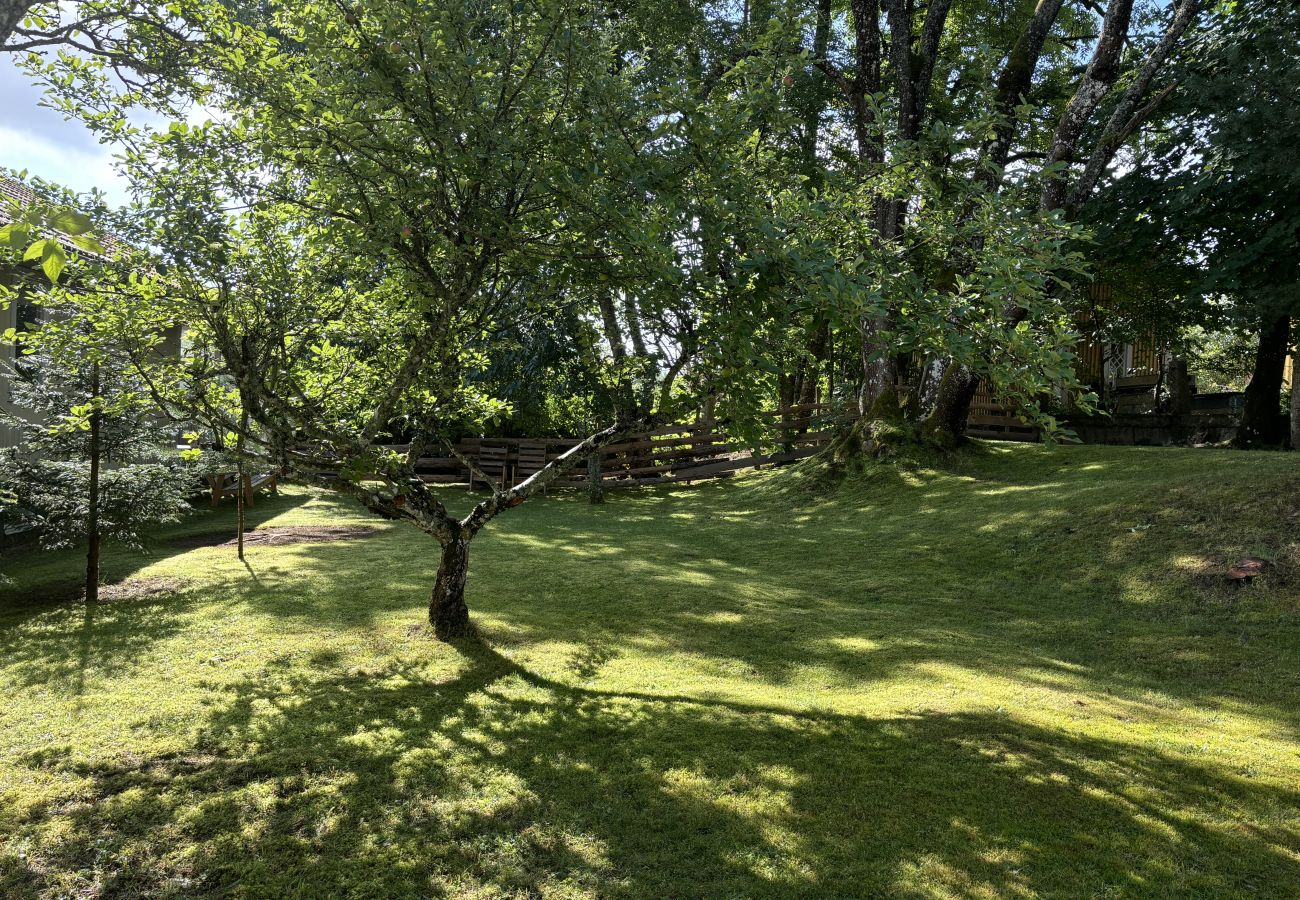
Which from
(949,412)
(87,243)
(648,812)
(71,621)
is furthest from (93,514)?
(949,412)

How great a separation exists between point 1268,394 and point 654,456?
41.1 feet

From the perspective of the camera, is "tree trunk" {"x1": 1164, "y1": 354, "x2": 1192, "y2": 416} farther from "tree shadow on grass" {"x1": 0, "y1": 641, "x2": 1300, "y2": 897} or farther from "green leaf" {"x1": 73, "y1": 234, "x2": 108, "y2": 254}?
"green leaf" {"x1": 73, "y1": 234, "x2": 108, "y2": 254}

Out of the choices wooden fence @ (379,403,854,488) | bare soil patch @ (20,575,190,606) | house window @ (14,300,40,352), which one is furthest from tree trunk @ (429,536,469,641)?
wooden fence @ (379,403,854,488)

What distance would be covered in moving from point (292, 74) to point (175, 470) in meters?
5.72

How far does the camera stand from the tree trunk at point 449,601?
7039mm

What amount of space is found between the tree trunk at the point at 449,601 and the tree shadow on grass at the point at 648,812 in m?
1.56

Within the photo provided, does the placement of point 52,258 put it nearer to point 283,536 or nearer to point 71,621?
point 71,621

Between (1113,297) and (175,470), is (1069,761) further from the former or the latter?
(1113,297)

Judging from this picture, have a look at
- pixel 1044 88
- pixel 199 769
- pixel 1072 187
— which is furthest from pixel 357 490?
pixel 1044 88

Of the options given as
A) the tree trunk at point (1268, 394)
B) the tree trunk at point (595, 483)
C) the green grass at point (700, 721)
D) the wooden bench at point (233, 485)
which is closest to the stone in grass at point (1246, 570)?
the green grass at point (700, 721)

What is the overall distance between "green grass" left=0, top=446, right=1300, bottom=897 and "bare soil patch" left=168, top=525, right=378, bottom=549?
5.92 feet

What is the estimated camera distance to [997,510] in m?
11.7

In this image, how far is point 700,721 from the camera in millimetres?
5434

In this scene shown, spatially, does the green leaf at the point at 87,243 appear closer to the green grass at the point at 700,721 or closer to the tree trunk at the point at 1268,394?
the green grass at the point at 700,721
